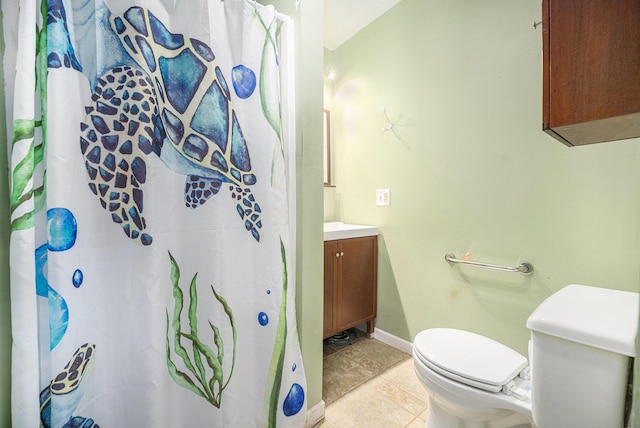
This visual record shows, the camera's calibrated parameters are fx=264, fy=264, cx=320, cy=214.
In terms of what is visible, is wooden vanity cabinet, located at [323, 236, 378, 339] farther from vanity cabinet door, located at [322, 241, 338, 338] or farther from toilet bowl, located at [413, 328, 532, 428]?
toilet bowl, located at [413, 328, 532, 428]

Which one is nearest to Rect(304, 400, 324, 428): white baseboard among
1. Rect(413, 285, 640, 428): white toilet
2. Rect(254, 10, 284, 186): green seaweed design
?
Rect(413, 285, 640, 428): white toilet

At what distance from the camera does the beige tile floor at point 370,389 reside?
4.48 feet

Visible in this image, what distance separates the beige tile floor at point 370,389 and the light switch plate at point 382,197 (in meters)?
1.12

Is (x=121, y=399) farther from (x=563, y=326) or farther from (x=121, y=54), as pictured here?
(x=563, y=326)

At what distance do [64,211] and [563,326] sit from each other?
55.9 inches

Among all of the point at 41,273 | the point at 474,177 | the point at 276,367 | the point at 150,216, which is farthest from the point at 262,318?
the point at 474,177

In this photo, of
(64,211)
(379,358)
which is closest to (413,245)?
(379,358)

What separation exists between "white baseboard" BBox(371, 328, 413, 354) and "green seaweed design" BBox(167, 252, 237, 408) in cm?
143

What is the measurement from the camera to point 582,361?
27.6 inches

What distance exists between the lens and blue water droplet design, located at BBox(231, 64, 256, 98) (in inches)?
40.6

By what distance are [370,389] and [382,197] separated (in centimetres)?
132

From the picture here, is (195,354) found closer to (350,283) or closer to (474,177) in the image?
(350,283)

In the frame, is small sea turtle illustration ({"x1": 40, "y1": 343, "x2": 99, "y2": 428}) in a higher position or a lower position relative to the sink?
lower

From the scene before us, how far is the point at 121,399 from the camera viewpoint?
2.84 feet
